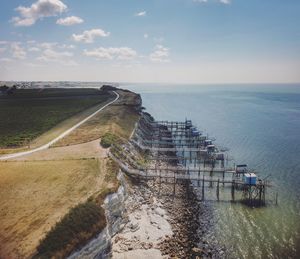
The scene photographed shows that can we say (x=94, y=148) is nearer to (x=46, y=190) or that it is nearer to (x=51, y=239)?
(x=46, y=190)

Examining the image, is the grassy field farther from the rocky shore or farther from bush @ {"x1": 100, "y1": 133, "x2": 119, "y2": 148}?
the rocky shore

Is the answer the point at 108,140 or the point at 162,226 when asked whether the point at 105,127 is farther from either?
the point at 162,226

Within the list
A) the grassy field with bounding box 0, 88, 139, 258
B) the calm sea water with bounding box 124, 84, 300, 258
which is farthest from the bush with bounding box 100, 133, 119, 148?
the calm sea water with bounding box 124, 84, 300, 258

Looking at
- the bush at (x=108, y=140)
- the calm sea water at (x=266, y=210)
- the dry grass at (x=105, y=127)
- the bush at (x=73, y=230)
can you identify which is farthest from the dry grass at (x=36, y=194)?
the calm sea water at (x=266, y=210)

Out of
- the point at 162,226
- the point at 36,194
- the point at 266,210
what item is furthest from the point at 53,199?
the point at 266,210

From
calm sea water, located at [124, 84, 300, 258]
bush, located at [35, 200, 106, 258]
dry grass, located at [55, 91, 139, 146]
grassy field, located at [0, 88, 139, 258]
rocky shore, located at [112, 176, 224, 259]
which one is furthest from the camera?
dry grass, located at [55, 91, 139, 146]

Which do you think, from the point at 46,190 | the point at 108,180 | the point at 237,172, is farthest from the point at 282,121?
the point at 46,190

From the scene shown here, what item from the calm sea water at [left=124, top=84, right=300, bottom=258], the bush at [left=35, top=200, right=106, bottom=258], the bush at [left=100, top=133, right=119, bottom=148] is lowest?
the calm sea water at [left=124, top=84, right=300, bottom=258]
